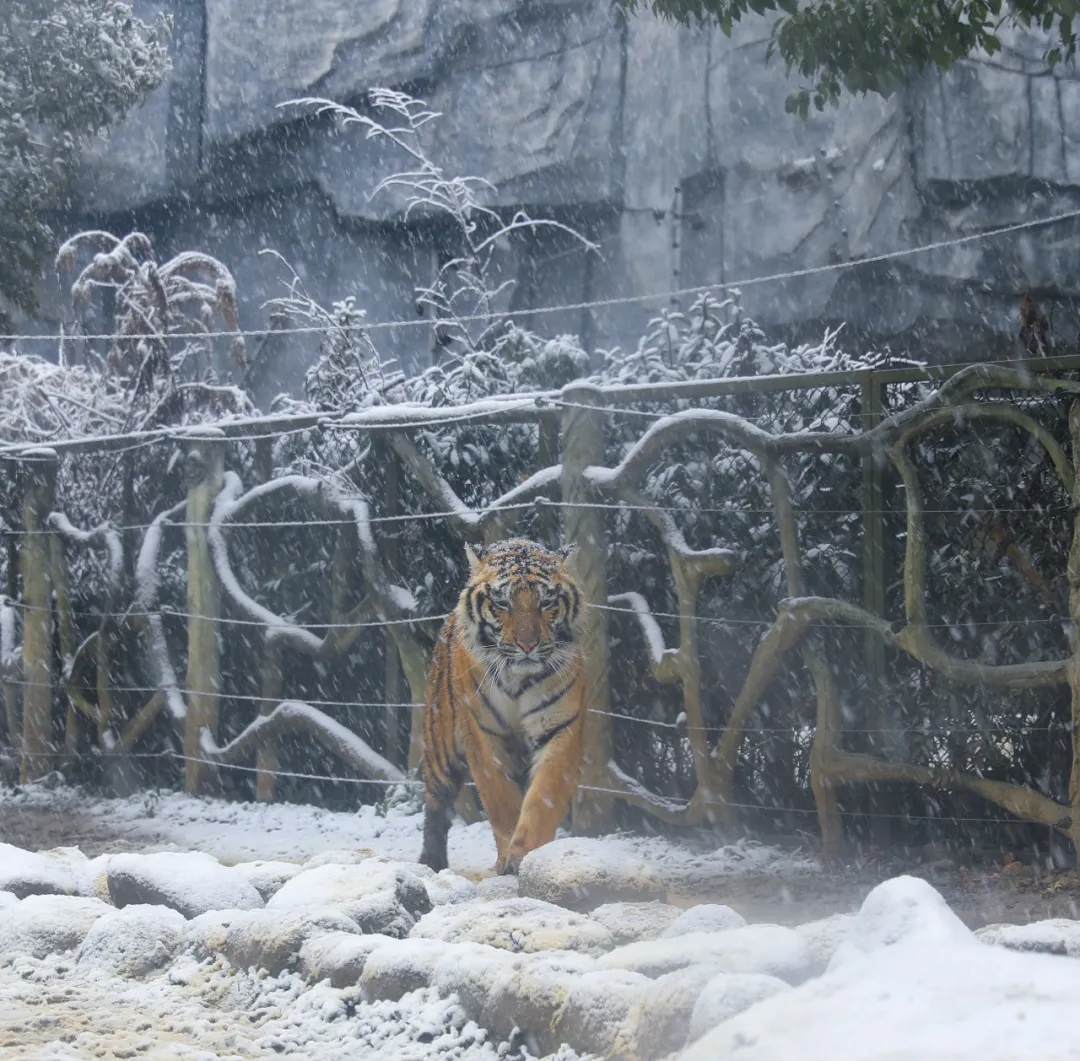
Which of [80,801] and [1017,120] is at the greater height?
[1017,120]

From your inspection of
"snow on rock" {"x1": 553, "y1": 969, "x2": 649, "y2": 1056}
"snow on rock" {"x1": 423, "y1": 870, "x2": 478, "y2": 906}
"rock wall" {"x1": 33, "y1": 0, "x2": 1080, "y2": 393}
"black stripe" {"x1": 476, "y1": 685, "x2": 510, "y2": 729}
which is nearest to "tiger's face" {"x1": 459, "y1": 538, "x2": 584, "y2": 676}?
"black stripe" {"x1": 476, "y1": 685, "x2": 510, "y2": 729}

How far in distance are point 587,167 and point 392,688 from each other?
9874mm

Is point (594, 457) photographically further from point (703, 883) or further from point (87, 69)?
point (87, 69)

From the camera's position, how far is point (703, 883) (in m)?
5.21

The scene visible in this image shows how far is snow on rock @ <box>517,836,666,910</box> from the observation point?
4.18m

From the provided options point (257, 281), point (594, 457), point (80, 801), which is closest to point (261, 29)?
point (257, 281)

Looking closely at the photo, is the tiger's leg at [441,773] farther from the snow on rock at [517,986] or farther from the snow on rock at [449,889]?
the snow on rock at [517,986]

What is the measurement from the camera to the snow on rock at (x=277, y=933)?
379 centimetres

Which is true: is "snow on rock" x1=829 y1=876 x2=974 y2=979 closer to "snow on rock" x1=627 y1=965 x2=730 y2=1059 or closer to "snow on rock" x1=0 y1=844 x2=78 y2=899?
"snow on rock" x1=627 y1=965 x2=730 y2=1059

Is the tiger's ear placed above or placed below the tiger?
above

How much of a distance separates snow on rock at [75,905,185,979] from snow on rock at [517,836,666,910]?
1.02 m

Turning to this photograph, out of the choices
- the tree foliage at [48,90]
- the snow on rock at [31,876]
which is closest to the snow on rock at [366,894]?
the snow on rock at [31,876]

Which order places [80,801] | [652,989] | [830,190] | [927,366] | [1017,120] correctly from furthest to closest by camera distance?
[830,190] → [1017,120] → [80,801] → [927,366] → [652,989]

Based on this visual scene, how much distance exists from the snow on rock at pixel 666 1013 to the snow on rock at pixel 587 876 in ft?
4.32
